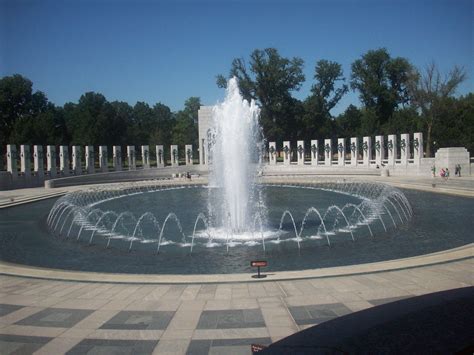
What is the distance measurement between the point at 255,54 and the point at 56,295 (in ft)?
210

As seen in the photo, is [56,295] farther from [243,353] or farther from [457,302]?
[457,302]

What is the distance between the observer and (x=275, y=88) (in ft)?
222

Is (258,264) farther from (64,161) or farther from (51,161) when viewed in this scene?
(64,161)

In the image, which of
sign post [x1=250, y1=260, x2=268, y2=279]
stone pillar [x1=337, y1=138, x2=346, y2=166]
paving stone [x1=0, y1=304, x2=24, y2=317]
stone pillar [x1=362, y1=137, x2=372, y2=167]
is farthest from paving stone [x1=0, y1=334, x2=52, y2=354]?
stone pillar [x1=337, y1=138, x2=346, y2=166]

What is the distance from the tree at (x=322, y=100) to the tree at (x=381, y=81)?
3.37m

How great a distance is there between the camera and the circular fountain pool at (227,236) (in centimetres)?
1205

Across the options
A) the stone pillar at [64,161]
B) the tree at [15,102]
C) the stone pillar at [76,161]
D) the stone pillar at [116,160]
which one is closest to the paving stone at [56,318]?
the stone pillar at [64,161]

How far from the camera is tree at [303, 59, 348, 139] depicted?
227 ft

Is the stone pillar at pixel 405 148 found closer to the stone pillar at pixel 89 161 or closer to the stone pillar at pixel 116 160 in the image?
the stone pillar at pixel 116 160

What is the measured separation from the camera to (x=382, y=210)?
20703 mm

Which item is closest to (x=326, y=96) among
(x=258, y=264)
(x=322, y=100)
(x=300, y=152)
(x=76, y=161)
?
(x=322, y=100)

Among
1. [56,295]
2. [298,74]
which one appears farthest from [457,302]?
[298,74]

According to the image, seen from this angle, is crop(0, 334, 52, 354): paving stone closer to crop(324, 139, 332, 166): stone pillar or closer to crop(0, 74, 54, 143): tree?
crop(324, 139, 332, 166): stone pillar

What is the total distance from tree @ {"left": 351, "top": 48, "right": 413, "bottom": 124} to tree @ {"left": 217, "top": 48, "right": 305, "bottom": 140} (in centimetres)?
1034
